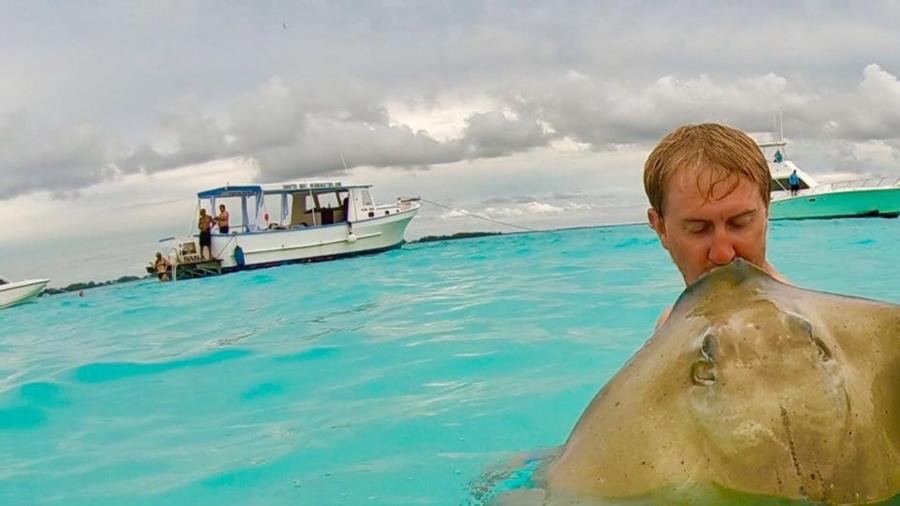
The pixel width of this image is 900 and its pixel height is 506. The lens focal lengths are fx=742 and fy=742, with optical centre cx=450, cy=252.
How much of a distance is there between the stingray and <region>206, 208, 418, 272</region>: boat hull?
2930 cm

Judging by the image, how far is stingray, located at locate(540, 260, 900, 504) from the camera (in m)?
1.73

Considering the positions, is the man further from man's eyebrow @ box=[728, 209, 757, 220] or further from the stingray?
the stingray

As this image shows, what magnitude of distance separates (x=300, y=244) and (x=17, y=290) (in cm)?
1035

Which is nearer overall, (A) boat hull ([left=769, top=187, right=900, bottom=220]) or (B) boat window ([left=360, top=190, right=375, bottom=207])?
(A) boat hull ([left=769, top=187, right=900, bottom=220])

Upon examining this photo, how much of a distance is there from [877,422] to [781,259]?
15.7 metres

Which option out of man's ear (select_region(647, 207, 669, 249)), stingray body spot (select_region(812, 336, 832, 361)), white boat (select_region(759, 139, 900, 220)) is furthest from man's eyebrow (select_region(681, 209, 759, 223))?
white boat (select_region(759, 139, 900, 220))

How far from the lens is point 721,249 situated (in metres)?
2.48

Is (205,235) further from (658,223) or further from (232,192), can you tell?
(658,223)

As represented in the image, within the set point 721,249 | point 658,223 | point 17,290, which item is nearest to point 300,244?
point 17,290

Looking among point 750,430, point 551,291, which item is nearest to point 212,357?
point 551,291

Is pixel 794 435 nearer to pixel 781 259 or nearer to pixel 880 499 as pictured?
pixel 880 499

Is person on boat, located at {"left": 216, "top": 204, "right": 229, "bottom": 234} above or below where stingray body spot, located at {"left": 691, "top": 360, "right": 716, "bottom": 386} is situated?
above

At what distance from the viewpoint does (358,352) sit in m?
8.68

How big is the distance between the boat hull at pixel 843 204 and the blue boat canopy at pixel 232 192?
21309 millimetres
